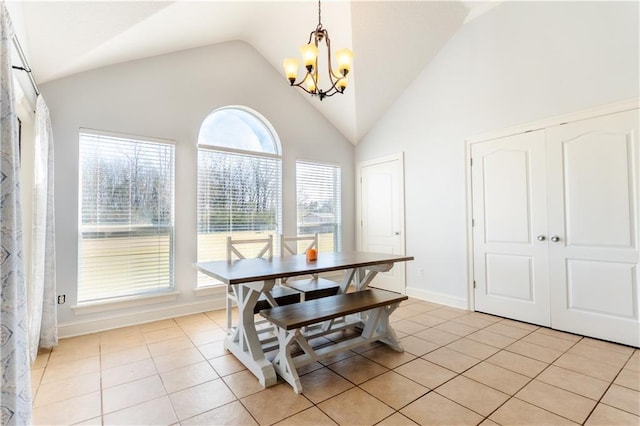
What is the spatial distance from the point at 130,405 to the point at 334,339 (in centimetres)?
163

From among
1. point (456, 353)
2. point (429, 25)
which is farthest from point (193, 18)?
point (456, 353)

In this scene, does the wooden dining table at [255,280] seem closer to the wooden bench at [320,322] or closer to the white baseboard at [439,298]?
the wooden bench at [320,322]

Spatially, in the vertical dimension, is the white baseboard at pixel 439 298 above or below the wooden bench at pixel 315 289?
below

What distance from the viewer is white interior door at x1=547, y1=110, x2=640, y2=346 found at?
2.67 metres

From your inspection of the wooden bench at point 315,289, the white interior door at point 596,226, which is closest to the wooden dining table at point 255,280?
the wooden bench at point 315,289

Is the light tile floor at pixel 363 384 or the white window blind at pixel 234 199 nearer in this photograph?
the light tile floor at pixel 363 384

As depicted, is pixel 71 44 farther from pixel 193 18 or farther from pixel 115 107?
pixel 193 18

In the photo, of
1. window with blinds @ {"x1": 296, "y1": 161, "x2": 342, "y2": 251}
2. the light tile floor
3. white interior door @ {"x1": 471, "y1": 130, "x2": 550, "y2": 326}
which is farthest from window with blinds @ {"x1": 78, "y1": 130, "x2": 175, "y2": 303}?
white interior door @ {"x1": 471, "y1": 130, "x2": 550, "y2": 326}

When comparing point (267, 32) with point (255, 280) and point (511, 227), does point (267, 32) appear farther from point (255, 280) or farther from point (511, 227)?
point (511, 227)

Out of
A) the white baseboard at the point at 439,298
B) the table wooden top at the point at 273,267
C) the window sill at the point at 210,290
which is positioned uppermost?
the table wooden top at the point at 273,267

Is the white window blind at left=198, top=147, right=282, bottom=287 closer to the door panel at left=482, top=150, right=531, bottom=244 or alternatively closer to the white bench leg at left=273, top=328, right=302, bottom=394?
the white bench leg at left=273, top=328, right=302, bottom=394

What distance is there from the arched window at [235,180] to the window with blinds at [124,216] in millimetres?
391

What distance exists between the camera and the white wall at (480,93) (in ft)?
9.09

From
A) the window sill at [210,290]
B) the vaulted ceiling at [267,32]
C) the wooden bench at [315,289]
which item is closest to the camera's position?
the vaulted ceiling at [267,32]
